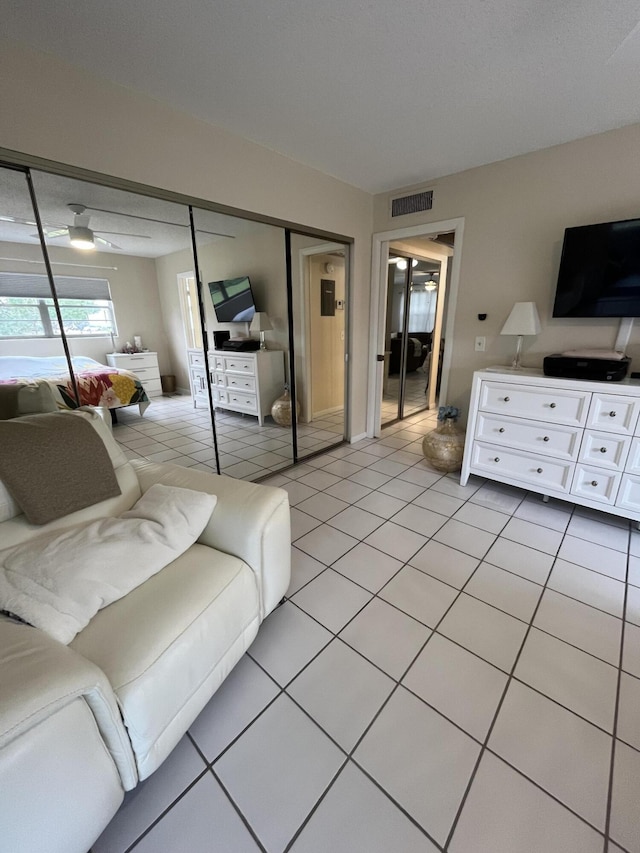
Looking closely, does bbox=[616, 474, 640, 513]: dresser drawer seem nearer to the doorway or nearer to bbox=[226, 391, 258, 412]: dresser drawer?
the doorway

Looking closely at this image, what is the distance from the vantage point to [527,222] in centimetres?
258

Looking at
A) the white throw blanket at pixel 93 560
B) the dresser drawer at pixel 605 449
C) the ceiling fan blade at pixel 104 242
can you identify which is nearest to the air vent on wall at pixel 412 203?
the dresser drawer at pixel 605 449

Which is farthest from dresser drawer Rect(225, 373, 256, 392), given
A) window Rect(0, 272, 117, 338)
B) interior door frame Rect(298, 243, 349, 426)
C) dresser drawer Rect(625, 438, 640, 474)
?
dresser drawer Rect(625, 438, 640, 474)

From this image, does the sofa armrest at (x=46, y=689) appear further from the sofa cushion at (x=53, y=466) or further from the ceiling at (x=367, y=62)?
the ceiling at (x=367, y=62)

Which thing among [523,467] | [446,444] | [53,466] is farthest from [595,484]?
[53,466]

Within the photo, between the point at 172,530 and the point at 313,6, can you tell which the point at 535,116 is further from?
the point at 172,530

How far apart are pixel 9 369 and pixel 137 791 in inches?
70.9

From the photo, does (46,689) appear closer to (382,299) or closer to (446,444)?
(446,444)

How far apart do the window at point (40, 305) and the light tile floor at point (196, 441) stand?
919mm

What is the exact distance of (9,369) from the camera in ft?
5.50

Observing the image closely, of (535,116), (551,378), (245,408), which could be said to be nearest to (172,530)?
(551,378)

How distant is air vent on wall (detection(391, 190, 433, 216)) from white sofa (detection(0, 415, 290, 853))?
294 cm

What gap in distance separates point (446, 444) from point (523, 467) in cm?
61

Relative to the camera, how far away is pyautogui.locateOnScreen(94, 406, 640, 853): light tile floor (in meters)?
0.95
